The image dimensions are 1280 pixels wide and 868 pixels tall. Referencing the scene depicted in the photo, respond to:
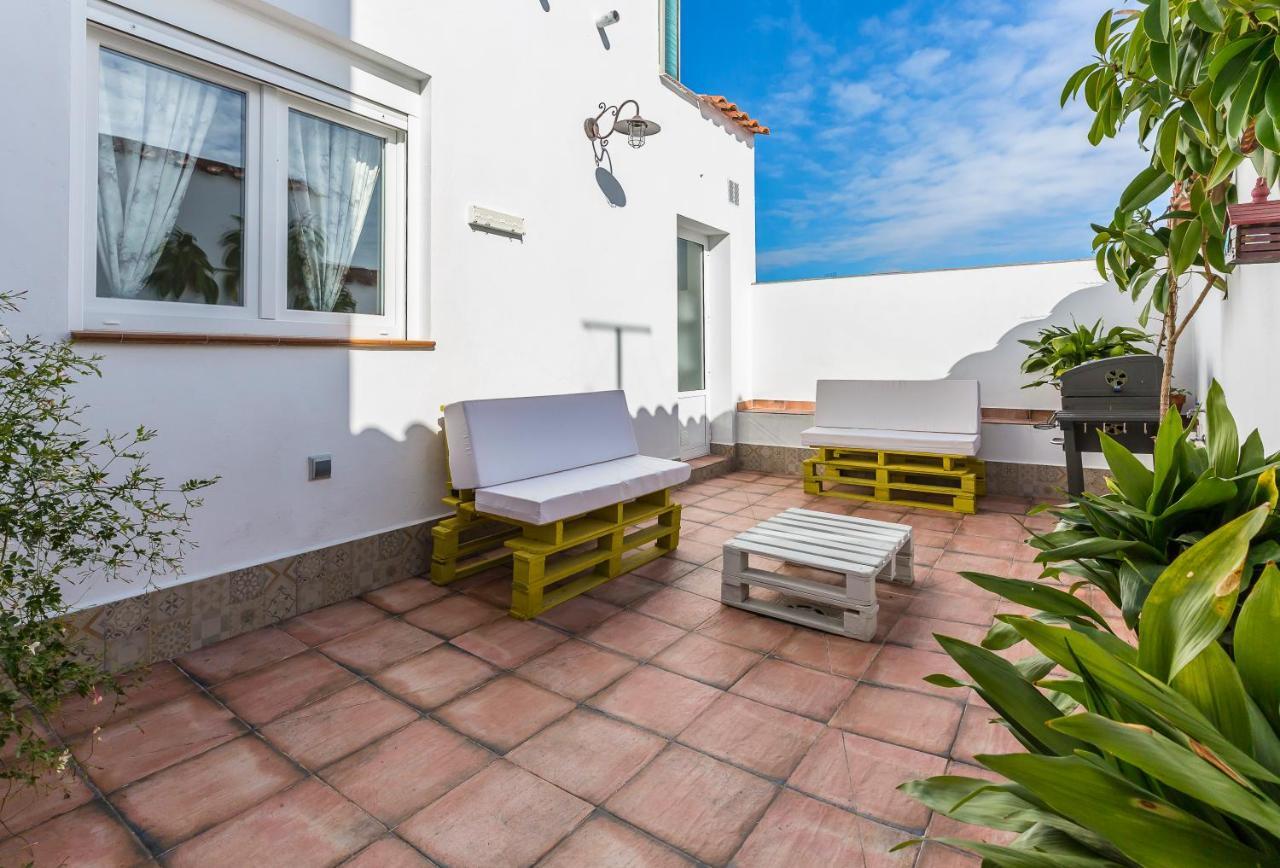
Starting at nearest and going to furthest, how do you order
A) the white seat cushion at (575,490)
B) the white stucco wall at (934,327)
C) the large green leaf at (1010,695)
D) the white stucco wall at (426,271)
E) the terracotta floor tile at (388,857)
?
the large green leaf at (1010,695) < the terracotta floor tile at (388,857) < the white stucco wall at (426,271) < the white seat cushion at (575,490) < the white stucco wall at (934,327)

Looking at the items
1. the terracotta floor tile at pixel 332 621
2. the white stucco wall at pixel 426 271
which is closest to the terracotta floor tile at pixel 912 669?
the terracotta floor tile at pixel 332 621

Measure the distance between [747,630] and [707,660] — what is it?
0.34 metres

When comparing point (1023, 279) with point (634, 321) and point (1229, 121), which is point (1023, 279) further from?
point (1229, 121)

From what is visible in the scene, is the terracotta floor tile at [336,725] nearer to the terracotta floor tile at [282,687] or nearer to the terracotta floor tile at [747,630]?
the terracotta floor tile at [282,687]

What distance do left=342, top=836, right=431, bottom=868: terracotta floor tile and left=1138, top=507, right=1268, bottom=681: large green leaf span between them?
1540 mm

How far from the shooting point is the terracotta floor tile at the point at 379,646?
2436 millimetres

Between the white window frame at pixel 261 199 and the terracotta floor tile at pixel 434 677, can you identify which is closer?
the terracotta floor tile at pixel 434 677

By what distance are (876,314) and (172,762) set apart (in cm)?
605

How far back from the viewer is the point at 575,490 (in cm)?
306

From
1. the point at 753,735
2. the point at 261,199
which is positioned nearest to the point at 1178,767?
the point at 753,735

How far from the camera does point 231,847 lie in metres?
1.50

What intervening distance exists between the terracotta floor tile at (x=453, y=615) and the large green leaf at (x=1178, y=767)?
2.45 meters

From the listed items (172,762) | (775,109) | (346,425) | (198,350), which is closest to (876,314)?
(346,425)

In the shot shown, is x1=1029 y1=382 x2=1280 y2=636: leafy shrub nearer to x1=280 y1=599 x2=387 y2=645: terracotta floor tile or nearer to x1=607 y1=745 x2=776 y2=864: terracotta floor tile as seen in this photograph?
x1=607 y1=745 x2=776 y2=864: terracotta floor tile
